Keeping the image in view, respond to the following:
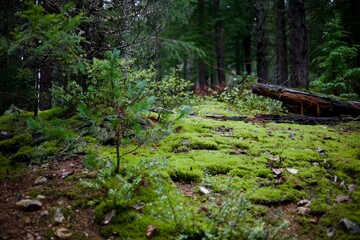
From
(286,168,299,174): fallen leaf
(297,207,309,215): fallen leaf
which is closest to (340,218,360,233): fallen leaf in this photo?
(297,207,309,215): fallen leaf

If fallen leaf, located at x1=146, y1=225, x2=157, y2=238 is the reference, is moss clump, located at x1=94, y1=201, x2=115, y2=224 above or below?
above

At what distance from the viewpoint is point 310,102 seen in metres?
6.50

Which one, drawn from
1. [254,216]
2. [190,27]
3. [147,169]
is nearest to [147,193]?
[147,169]

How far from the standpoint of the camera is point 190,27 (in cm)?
1972

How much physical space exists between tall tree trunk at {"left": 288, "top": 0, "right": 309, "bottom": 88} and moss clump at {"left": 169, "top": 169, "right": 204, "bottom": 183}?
23.0 ft

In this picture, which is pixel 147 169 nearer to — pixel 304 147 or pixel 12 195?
pixel 12 195

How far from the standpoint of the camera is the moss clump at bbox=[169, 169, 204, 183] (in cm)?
348

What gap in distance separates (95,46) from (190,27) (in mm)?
15110

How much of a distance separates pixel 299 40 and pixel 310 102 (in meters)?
3.28

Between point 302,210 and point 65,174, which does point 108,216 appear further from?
point 302,210

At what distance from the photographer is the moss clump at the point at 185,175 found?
137 inches

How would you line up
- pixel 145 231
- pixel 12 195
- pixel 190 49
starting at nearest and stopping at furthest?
pixel 145 231
pixel 12 195
pixel 190 49

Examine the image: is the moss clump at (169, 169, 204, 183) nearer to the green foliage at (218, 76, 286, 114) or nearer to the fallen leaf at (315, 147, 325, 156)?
the fallen leaf at (315, 147, 325, 156)

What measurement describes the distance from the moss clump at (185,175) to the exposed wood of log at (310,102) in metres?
3.98
